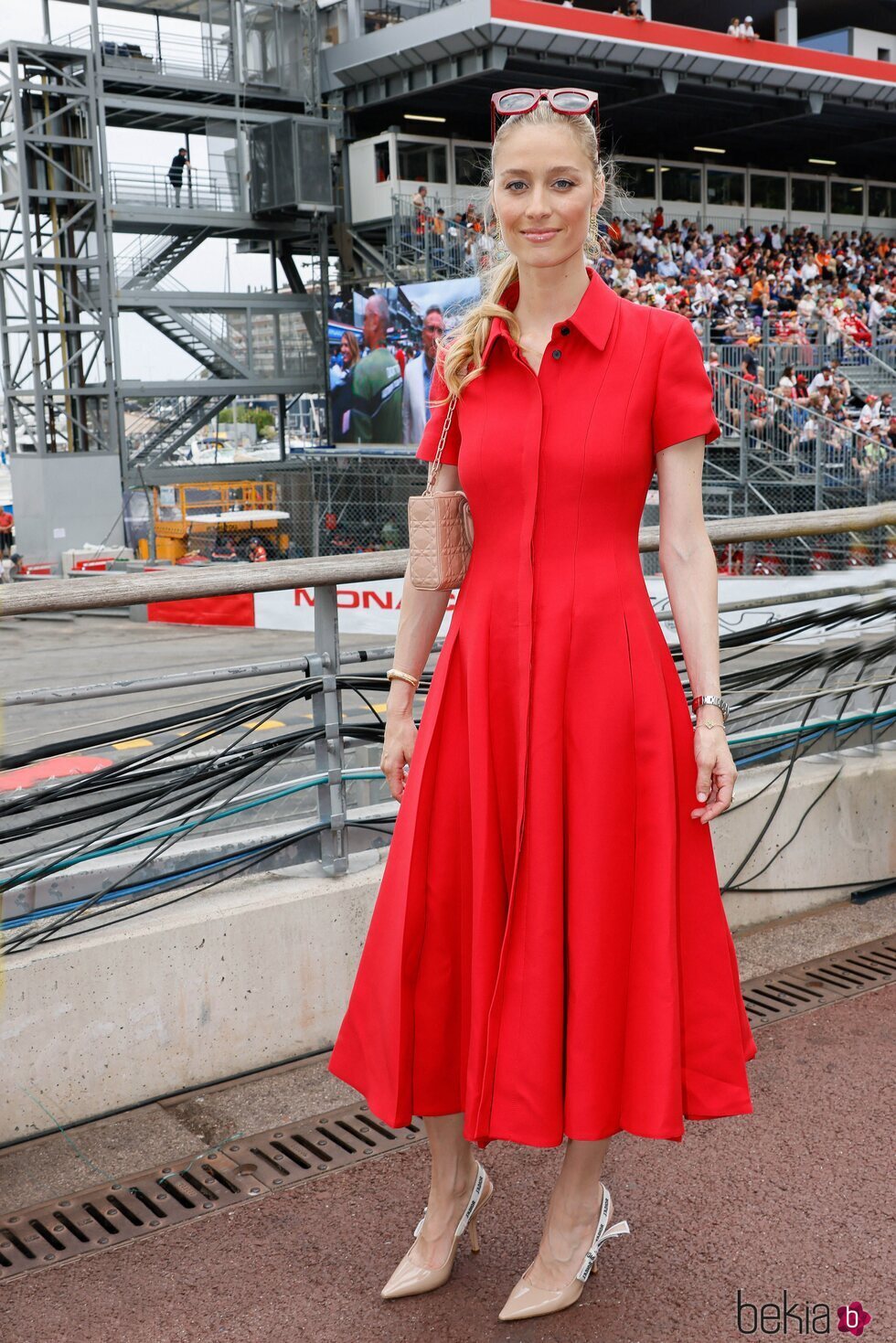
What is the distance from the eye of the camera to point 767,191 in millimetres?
34844

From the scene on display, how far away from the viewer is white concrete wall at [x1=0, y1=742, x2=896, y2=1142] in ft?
9.83

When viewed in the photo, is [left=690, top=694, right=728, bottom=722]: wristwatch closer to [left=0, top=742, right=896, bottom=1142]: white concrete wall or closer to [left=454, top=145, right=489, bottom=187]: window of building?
[left=0, top=742, right=896, bottom=1142]: white concrete wall

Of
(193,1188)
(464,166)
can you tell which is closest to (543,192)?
(193,1188)

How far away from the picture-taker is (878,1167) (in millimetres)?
2857

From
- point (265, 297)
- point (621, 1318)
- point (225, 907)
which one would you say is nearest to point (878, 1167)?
point (621, 1318)

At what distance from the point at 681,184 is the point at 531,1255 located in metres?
33.7

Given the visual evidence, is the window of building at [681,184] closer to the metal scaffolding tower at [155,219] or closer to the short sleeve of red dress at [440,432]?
the metal scaffolding tower at [155,219]

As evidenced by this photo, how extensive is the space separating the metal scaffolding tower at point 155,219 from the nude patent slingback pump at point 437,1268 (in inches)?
1038

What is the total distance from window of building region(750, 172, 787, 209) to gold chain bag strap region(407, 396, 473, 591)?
34626mm

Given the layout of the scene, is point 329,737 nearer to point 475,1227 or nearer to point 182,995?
point 182,995

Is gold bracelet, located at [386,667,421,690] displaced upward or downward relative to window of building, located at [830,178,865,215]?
downward

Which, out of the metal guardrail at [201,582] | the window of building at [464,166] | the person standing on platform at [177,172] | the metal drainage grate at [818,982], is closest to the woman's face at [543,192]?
the metal guardrail at [201,582]

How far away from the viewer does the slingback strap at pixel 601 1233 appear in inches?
94.9

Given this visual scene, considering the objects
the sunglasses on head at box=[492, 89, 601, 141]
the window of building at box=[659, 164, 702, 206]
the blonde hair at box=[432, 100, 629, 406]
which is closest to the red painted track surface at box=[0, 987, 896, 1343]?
the blonde hair at box=[432, 100, 629, 406]
